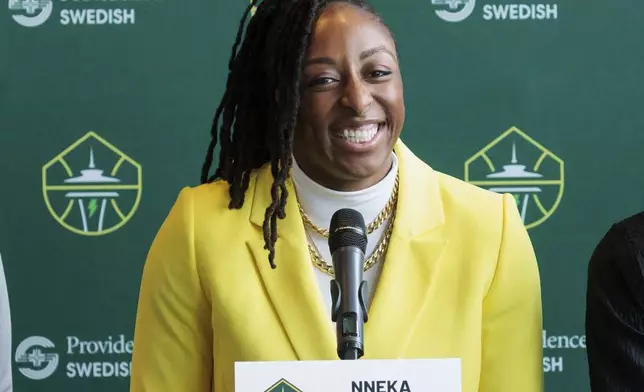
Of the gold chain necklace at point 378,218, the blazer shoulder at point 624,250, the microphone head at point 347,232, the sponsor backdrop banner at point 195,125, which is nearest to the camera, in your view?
the microphone head at point 347,232

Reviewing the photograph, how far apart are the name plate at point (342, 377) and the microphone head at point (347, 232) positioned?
173 millimetres

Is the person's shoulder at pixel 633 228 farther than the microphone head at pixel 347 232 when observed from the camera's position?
Yes

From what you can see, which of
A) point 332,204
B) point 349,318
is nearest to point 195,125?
point 332,204

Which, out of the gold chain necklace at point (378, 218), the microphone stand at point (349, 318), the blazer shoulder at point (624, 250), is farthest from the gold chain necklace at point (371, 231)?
the microphone stand at point (349, 318)

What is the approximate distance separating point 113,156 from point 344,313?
1621 millimetres

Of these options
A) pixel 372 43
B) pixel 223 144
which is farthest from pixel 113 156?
pixel 372 43

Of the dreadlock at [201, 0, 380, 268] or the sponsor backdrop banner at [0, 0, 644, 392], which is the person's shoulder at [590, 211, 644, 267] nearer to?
the dreadlock at [201, 0, 380, 268]

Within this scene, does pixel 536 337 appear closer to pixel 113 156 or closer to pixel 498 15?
pixel 498 15

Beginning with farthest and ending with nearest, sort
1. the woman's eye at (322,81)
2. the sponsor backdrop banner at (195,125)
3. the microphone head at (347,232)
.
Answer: the sponsor backdrop banner at (195,125), the woman's eye at (322,81), the microphone head at (347,232)

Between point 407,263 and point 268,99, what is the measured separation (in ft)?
1.54

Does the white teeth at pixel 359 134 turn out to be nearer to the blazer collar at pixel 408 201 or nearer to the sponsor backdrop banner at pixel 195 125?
the blazer collar at pixel 408 201

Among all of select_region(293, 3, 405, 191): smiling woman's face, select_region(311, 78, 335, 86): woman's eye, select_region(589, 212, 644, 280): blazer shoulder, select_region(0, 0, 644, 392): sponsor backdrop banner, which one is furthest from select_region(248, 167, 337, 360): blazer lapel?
select_region(0, 0, 644, 392): sponsor backdrop banner

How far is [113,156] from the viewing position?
2.97 meters

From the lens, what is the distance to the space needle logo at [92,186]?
296cm
